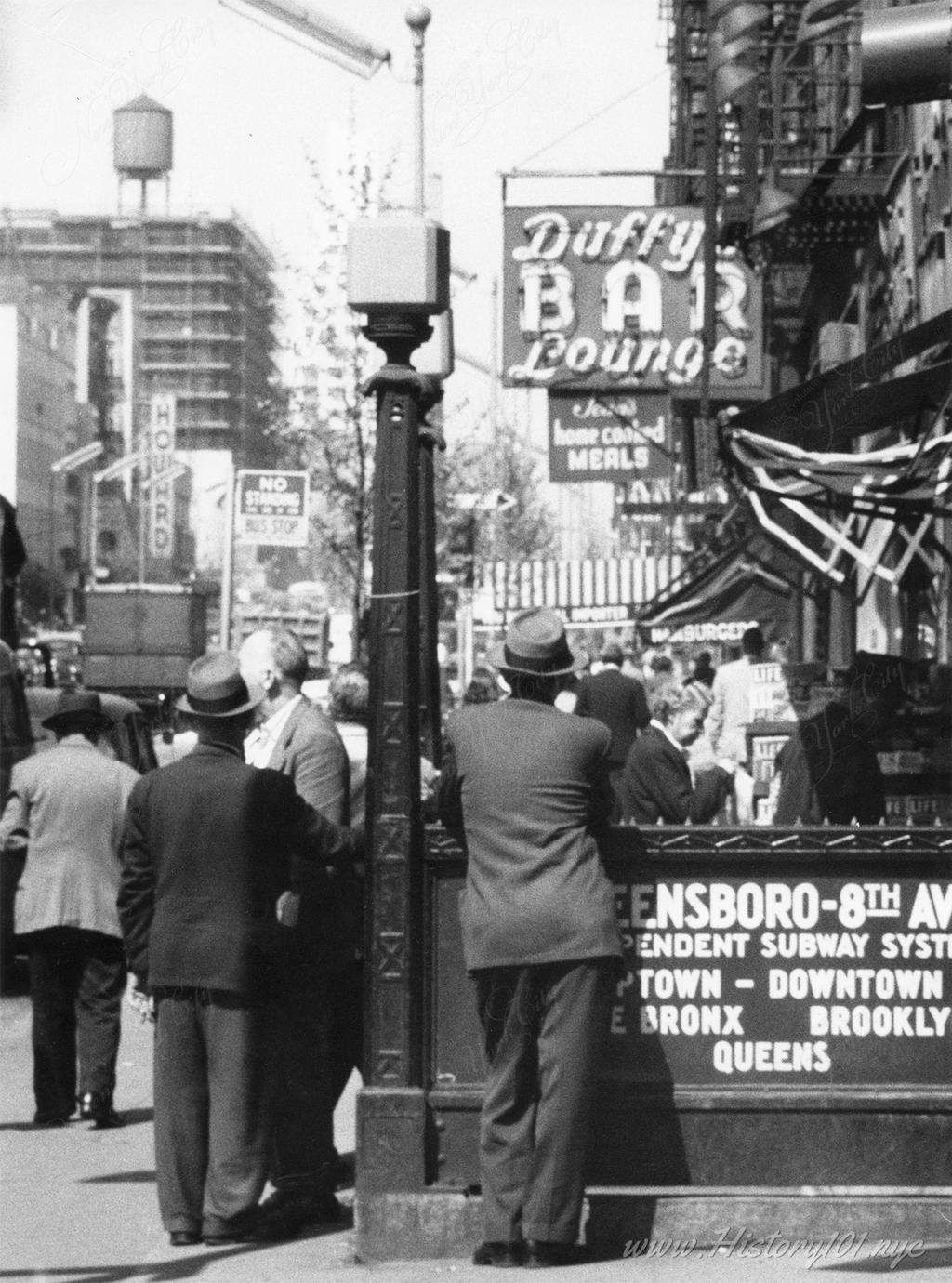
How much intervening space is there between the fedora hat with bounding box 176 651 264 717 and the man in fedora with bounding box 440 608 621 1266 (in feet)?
3.10

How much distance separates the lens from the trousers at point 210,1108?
7.54m

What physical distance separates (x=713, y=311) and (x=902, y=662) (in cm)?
758

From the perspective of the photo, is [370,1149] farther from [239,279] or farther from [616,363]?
[239,279]

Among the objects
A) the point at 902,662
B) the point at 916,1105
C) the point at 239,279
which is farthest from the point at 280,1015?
the point at 239,279

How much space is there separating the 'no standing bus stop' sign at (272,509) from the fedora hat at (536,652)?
16.8 meters

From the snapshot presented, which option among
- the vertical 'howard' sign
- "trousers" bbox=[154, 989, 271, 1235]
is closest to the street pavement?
"trousers" bbox=[154, 989, 271, 1235]

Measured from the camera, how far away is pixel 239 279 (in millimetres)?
179750

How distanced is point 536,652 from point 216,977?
1.45m

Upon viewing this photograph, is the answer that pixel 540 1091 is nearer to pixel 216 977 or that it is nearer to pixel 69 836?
pixel 216 977

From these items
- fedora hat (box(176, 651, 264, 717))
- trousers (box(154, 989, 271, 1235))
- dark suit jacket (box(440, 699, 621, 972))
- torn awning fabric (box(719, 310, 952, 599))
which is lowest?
trousers (box(154, 989, 271, 1235))

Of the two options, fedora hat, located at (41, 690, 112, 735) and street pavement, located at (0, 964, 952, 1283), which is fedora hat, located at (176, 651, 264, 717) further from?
fedora hat, located at (41, 690, 112, 735)

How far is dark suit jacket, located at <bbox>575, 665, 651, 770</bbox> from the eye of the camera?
58.2 ft

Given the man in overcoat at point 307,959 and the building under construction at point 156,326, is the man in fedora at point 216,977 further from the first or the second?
the building under construction at point 156,326

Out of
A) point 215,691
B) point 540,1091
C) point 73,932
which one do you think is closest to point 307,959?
point 215,691
